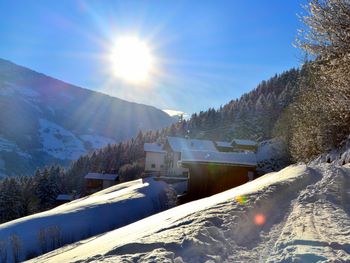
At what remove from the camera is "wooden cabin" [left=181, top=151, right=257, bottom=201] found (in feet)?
89.2

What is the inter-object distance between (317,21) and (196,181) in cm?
1719

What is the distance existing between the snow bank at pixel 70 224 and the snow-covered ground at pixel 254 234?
9.27 metres

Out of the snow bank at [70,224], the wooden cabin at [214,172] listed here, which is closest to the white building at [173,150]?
the wooden cabin at [214,172]

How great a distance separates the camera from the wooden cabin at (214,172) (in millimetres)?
27203

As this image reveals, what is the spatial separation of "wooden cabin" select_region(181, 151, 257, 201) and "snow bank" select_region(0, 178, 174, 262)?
270 inches

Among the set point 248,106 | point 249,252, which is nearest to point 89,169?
point 248,106

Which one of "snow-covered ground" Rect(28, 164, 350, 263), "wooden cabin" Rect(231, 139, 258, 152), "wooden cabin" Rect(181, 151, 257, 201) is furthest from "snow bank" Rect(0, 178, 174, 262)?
"wooden cabin" Rect(231, 139, 258, 152)

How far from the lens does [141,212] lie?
18047 mm

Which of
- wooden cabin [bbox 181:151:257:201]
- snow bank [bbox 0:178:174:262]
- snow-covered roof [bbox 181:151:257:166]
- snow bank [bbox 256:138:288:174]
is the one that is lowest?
snow bank [bbox 0:178:174:262]

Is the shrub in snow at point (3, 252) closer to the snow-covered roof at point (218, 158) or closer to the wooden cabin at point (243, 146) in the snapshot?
the snow-covered roof at point (218, 158)

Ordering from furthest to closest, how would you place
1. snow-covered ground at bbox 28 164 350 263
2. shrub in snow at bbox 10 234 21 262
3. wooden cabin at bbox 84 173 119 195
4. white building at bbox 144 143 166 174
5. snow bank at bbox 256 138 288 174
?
wooden cabin at bbox 84 173 119 195, white building at bbox 144 143 166 174, snow bank at bbox 256 138 288 174, shrub in snow at bbox 10 234 21 262, snow-covered ground at bbox 28 164 350 263

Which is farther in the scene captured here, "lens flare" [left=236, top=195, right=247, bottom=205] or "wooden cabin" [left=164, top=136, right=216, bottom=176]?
"wooden cabin" [left=164, top=136, right=216, bottom=176]

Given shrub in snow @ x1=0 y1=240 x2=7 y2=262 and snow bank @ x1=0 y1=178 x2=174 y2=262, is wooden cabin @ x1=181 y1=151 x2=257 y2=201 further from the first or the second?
shrub in snow @ x1=0 y1=240 x2=7 y2=262

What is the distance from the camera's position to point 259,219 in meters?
5.51
